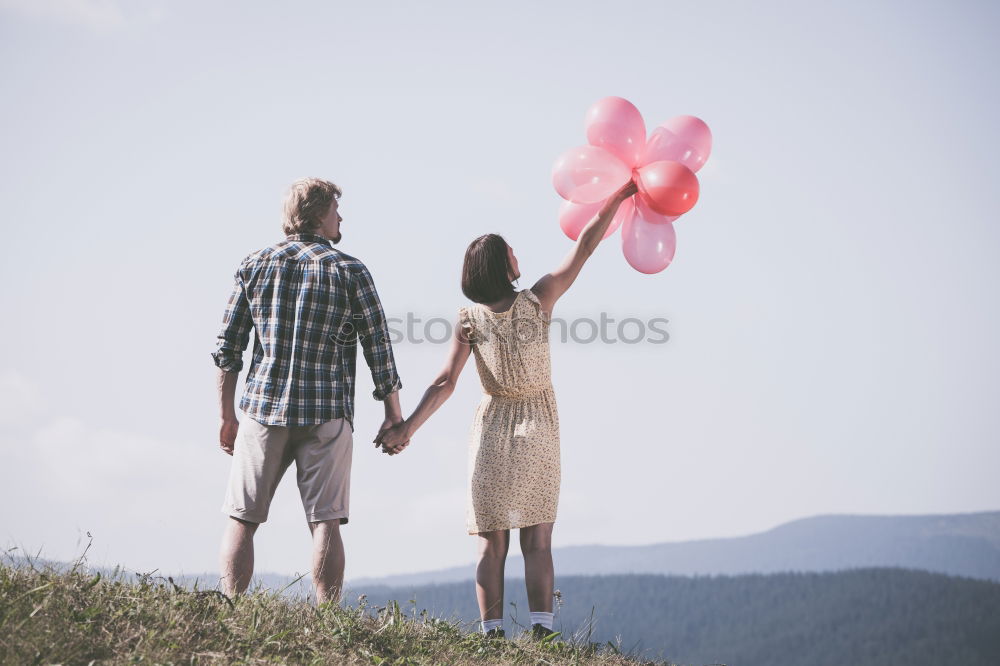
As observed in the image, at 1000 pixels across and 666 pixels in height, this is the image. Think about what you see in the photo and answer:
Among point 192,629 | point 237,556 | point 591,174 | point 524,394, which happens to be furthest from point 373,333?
point 591,174

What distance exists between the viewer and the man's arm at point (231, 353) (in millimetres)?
4078

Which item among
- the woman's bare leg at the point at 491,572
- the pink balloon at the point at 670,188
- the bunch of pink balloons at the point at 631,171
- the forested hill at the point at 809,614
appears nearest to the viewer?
the woman's bare leg at the point at 491,572

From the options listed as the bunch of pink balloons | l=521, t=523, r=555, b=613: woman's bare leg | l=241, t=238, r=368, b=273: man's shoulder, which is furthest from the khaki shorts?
the bunch of pink balloons

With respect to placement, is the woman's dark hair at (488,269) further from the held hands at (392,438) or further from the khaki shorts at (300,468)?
the khaki shorts at (300,468)

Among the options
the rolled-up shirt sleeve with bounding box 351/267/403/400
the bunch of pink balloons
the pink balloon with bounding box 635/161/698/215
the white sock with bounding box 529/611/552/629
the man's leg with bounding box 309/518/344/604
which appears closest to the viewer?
the man's leg with bounding box 309/518/344/604

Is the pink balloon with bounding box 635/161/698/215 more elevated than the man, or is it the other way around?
the pink balloon with bounding box 635/161/698/215

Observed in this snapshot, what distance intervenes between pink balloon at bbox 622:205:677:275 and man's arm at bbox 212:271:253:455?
212 cm

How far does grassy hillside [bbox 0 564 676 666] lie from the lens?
297 centimetres

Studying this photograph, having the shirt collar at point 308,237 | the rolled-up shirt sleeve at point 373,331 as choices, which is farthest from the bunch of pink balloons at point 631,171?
the shirt collar at point 308,237

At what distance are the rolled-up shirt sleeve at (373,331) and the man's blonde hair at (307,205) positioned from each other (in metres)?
0.32

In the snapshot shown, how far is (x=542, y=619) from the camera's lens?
4.21 metres

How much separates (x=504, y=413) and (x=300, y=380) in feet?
3.43

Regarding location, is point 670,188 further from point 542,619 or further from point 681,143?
point 542,619

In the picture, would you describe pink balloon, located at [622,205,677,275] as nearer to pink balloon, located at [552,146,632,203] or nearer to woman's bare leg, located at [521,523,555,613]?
pink balloon, located at [552,146,632,203]
